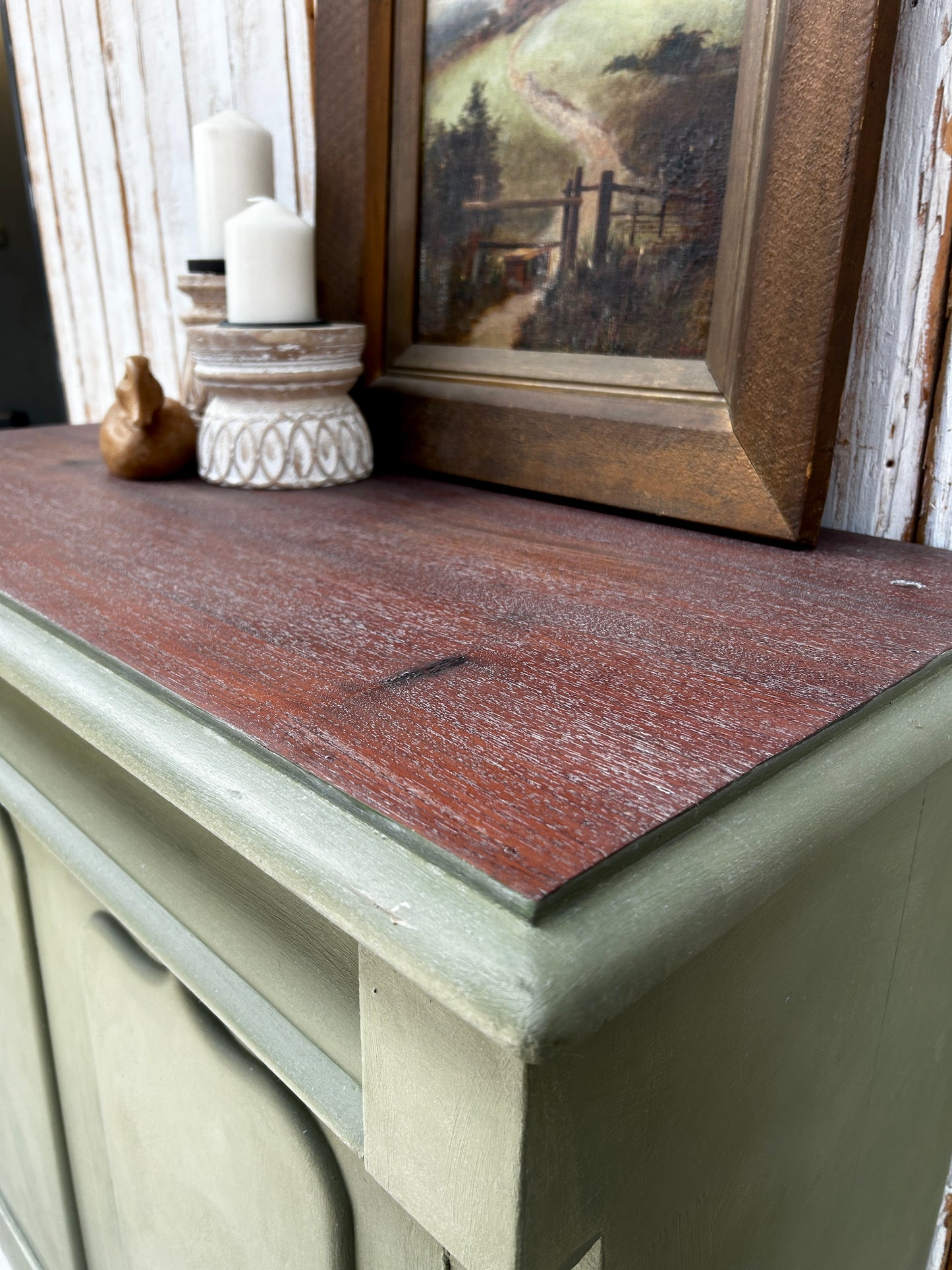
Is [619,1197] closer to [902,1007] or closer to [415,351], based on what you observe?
[902,1007]

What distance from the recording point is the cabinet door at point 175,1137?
372 millimetres

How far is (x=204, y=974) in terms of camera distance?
40 cm

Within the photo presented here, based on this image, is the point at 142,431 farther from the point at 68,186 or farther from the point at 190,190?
the point at 68,186

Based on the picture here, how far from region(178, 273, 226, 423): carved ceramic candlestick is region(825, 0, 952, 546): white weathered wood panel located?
0.50 metres

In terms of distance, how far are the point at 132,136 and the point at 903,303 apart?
1008 mm

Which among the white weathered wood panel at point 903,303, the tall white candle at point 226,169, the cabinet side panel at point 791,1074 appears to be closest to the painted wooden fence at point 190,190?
the white weathered wood panel at point 903,303

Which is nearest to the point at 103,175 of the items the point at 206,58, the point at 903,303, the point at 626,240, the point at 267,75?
the point at 206,58

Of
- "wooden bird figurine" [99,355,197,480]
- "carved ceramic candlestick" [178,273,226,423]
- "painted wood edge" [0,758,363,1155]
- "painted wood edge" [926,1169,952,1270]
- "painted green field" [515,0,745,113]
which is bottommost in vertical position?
"painted wood edge" [926,1169,952,1270]

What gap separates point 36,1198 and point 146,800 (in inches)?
22.5

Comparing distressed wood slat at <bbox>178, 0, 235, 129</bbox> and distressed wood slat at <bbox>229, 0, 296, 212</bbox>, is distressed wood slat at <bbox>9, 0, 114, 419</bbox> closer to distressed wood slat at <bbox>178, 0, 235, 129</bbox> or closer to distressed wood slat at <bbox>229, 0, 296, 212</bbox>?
distressed wood slat at <bbox>178, 0, 235, 129</bbox>

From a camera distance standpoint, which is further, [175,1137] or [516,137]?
[516,137]

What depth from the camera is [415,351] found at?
2.38ft

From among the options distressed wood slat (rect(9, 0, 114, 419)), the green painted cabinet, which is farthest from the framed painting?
distressed wood slat (rect(9, 0, 114, 419))

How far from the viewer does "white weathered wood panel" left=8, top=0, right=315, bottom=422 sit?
2.95 ft
